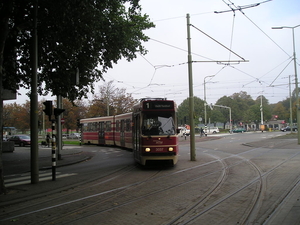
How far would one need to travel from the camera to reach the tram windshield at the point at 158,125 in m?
12.9

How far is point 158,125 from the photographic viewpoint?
13.0m

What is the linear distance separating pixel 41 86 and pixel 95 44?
5441 millimetres

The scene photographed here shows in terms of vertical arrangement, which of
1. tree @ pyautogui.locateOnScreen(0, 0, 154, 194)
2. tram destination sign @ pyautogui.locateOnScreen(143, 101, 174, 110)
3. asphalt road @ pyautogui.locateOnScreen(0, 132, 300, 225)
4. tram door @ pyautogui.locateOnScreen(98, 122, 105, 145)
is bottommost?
asphalt road @ pyautogui.locateOnScreen(0, 132, 300, 225)

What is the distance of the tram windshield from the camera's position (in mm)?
12877

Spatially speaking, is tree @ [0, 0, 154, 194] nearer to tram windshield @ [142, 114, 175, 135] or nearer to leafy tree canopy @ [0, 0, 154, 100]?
Result: leafy tree canopy @ [0, 0, 154, 100]

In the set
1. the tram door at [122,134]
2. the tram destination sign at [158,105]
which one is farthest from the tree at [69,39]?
the tram door at [122,134]

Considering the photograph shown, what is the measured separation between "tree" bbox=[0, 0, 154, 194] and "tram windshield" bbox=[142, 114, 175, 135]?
3.85 m

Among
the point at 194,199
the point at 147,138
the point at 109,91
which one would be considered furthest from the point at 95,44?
the point at 109,91

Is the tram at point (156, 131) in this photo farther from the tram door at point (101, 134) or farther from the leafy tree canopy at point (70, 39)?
the tram door at point (101, 134)

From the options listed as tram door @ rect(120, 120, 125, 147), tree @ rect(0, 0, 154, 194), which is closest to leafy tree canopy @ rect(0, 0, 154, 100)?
tree @ rect(0, 0, 154, 194)

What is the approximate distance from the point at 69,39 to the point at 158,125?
5396mm

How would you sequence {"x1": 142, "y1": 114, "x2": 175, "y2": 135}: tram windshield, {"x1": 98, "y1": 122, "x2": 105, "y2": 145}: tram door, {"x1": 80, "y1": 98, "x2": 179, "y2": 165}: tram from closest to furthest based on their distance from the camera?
{"x1": 80, "y1": 98, "x2": 179, "y2": 165}: tram < {"x1": 142, "y1": 114, "x2": 175, "y2": 135}: tram windshield < {"x1": 98, "y1": 122, "x2": 105, "y2": 145}: tram door

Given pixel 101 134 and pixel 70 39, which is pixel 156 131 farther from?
pixel 101 134

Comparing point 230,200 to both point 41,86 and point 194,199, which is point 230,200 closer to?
point 194,199
